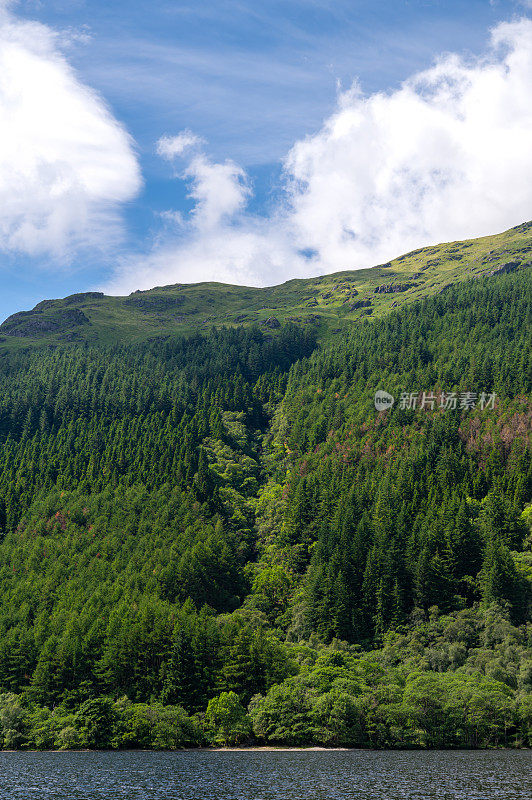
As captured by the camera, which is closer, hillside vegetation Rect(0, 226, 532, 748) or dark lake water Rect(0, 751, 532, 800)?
dark lake water Rect(0, 751, 532, 800)

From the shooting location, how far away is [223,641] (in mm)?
133875

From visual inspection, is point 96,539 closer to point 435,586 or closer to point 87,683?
point 87,683

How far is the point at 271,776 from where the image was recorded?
8069cm

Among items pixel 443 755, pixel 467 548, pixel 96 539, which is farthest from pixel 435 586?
pixel 96 539

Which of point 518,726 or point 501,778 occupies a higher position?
point 501,778

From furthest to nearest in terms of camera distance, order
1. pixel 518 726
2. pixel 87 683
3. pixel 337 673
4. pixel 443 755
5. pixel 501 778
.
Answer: pixel 87 683
pixel 337 673
pixel 518 726
pixel 443 755
pixel 501 778

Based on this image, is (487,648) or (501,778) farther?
(487,648)

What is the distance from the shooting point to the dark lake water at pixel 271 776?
227ft

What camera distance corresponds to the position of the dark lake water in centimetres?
6931

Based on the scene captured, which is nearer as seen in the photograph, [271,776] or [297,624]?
[271,776]

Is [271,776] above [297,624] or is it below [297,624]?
below

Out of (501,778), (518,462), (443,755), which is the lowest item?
(443,755)

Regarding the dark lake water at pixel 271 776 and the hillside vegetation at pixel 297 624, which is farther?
the hillside vegetation at pixel 297 624

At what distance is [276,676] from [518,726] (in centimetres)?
4393
